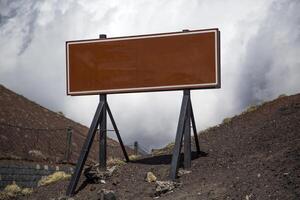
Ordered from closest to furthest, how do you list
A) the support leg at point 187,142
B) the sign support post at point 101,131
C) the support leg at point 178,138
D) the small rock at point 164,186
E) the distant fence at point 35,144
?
the small rock at point 164,186
the support leg at point 178,138
the support leg at point 187,142
the sign support post at point 101,131
the distant fence at point 35,144

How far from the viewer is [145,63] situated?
17.1 metres

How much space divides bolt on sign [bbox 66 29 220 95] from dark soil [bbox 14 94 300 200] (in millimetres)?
2358

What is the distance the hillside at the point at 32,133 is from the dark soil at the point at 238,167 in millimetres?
6803

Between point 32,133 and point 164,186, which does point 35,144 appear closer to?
point 32,133

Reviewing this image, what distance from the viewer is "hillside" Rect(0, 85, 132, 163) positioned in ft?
82.5

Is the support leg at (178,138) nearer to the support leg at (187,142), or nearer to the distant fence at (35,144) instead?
the support leg at (187,142)

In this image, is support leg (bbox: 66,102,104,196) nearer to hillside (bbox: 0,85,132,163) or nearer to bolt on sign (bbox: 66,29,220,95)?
bolt on sign (bbox: 66,29,220,95)

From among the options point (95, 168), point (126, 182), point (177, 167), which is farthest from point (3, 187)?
point (177, 167)

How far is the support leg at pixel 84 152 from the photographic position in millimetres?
16953

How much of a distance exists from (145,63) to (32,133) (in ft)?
40.6

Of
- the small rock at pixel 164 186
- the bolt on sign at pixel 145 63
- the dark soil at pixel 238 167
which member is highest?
the bolt on sign at pixel 145 63

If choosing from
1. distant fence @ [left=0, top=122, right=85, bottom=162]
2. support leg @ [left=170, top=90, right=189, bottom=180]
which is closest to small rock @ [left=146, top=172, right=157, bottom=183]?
support leg @ [left=170, top=90, right=189, bottom=180]

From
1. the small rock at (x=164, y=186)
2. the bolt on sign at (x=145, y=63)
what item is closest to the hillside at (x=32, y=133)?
the bolt on sign at (x=145, y=63)

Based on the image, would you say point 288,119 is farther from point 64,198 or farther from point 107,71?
point 64,198
